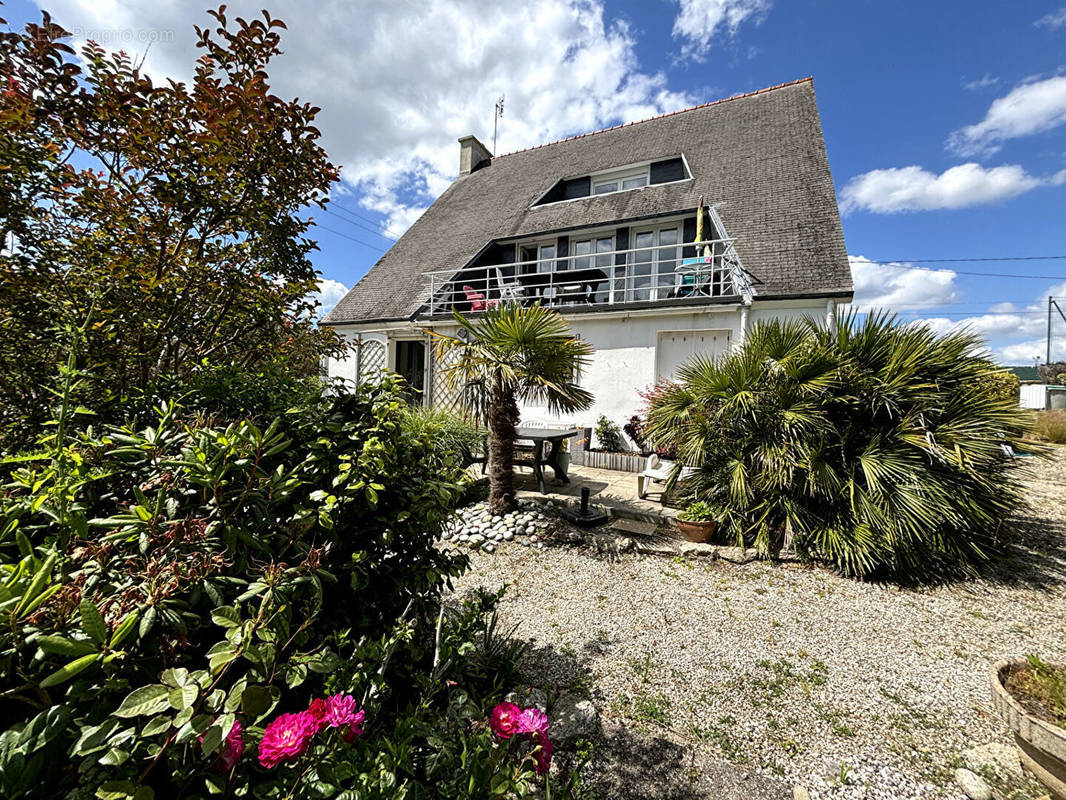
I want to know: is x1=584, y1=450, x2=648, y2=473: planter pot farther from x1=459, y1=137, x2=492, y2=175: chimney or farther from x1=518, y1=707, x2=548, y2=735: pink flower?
x1=459, y1=137, x2=492, y2=175: chimney

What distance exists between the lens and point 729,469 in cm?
514

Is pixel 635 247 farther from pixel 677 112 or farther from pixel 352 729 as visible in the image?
pixel 352 729

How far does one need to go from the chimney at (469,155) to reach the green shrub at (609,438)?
1534 cm

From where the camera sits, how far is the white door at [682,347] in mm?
9352

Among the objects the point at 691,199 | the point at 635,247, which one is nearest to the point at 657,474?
the point at 635,247

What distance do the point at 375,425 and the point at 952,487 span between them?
5.73 metres

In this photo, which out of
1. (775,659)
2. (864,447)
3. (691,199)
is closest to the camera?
(775,659)

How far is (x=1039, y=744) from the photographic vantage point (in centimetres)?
200

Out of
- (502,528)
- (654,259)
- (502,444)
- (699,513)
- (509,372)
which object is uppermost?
(654,259)

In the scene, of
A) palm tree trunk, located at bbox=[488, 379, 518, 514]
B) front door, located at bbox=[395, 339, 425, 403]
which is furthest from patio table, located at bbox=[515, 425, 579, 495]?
front door, located at bbox=[395, 339, 425, 403]

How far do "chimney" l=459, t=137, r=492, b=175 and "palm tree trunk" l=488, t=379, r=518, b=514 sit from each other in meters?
17.4

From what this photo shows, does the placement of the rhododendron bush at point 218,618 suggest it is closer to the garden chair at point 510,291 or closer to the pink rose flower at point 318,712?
Result: the pink rose flower at point 318,712

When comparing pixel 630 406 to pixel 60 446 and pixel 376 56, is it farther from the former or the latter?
pixel 60 446

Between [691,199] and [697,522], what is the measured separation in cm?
1018
